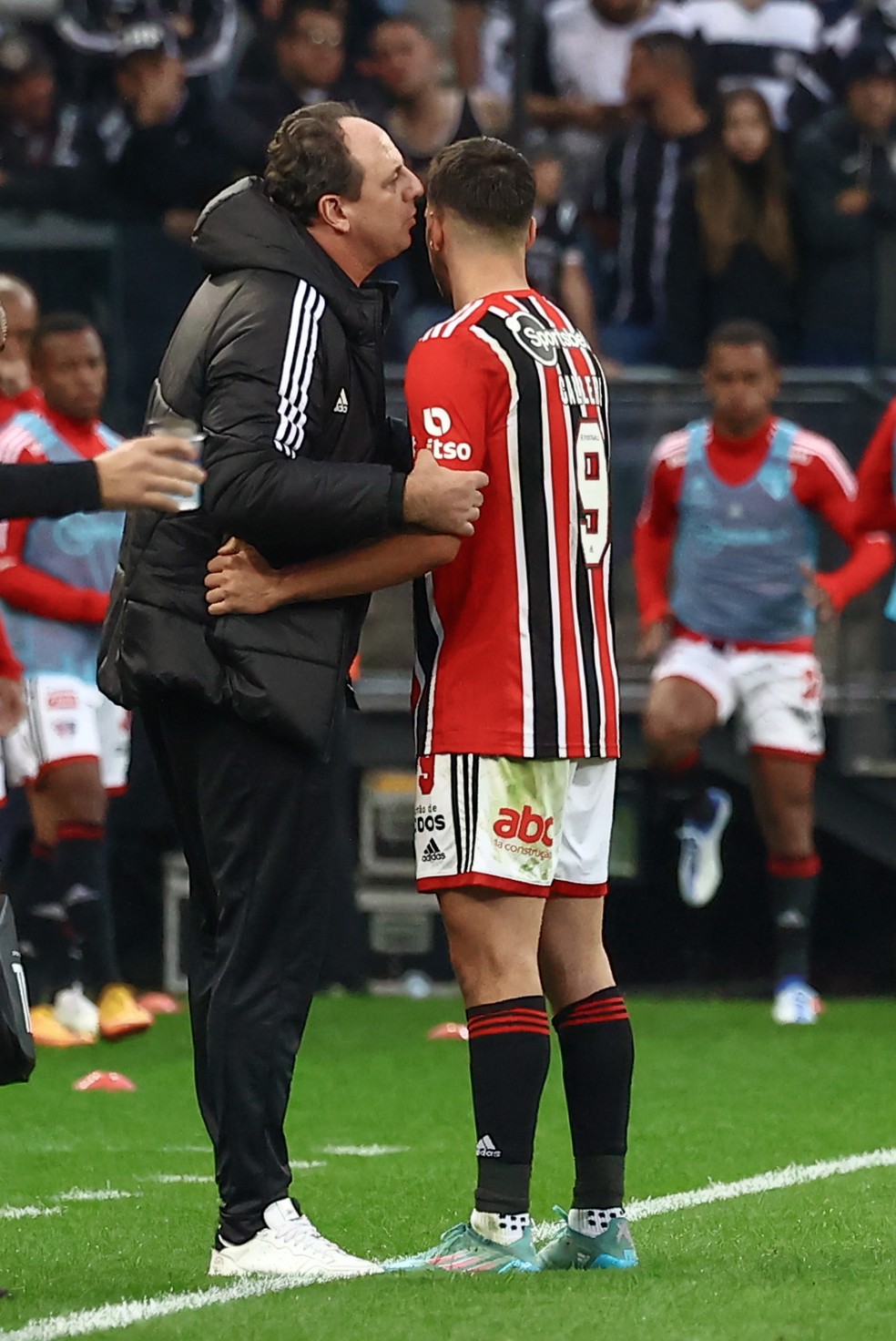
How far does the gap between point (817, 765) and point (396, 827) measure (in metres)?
1.88

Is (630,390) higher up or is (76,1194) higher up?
(630,390)

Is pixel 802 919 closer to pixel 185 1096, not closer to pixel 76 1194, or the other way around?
pixel 185 1096

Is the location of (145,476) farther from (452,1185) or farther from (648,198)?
(648,198)

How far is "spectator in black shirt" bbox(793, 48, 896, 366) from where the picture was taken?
11.6 m

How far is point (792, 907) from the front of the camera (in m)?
9.80

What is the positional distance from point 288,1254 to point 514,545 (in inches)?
53.1

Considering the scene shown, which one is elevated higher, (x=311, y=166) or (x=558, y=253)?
(x=558, y=253)

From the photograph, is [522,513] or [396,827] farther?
[396,827]

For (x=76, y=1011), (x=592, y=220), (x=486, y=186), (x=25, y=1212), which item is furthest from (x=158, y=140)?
(x=486, y=186)

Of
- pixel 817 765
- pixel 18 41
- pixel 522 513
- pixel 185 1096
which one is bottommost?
pixel 185 1096

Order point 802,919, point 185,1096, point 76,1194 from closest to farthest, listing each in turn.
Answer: point 76,1194 → point 185,1096 → point 802,919

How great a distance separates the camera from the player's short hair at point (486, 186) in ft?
15.1

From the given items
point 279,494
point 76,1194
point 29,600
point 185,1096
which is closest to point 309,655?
point 279,494

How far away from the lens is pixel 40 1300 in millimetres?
4422
